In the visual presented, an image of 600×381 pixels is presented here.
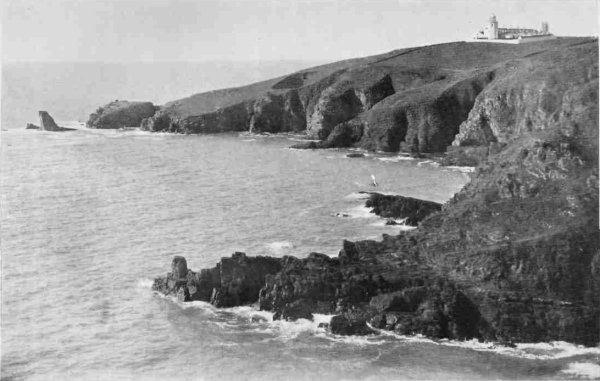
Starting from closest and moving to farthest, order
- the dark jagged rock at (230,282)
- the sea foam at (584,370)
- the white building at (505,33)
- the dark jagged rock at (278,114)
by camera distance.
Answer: the sea foam at (584,370) → the dark jagged rock at (230,282) → the dark jagged rock at (278,114) → the white building at (505,33)

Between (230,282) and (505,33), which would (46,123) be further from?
(230,282)

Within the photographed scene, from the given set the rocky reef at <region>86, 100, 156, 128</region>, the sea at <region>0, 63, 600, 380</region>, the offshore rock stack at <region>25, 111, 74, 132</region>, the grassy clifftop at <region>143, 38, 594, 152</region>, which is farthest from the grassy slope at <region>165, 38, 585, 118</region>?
the sea at <region>0, 63, 600, 380</region>

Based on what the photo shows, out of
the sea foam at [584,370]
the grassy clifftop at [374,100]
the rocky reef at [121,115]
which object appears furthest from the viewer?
the rocky reef at [121,115]

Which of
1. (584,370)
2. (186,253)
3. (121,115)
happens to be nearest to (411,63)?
(121,115)

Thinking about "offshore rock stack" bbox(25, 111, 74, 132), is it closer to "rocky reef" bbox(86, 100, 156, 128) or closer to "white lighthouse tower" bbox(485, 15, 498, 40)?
"rocky reef" bbox(86, 100, 156, 128)

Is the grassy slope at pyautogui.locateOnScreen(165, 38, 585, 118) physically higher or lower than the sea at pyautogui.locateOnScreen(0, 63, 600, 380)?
higher

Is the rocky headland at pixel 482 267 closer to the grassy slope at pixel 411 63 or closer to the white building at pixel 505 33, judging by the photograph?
the grassy slope at pixel 411 63

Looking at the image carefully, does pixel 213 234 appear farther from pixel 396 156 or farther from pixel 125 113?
pixel 125 113

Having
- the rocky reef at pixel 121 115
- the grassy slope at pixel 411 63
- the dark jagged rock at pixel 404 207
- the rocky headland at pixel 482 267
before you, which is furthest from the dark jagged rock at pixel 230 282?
the rocky reef at pixel 121 115
